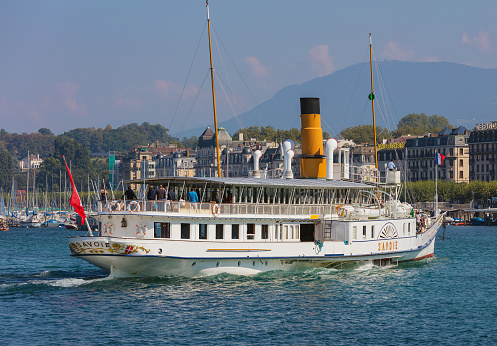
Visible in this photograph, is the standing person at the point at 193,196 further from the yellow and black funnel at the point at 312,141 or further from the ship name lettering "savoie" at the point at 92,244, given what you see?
the yellow and black funnel at the point at 312,141

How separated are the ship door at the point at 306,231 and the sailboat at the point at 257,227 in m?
0.05

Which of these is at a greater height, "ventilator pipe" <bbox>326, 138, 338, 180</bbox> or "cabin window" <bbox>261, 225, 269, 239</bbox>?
"ventilator pipe" <bbox>326, 138, 338, 180</bbox>

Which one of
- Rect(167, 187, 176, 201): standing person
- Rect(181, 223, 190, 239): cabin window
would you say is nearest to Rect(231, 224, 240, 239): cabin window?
Rect(181, 223, 190, 239): cabin window

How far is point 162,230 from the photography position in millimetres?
40312

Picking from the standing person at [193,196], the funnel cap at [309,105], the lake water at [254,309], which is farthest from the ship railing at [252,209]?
the funnel cap at [309,105]

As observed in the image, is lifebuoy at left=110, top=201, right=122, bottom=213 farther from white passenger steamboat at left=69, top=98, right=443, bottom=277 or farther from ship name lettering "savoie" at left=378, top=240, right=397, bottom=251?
ship name lettering "savoie" at left=378, top=240, right=397, bottom=251

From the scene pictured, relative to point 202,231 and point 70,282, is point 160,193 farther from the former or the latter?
point 70,282

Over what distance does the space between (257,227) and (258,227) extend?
0.20 feet

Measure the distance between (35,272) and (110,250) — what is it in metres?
12.4

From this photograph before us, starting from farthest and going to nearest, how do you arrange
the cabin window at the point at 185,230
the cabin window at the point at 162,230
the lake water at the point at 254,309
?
the cabin window at the point at 185,230, the cabin window at the point at 162,230, the lake water at the point at 254,309

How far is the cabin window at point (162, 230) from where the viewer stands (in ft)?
132

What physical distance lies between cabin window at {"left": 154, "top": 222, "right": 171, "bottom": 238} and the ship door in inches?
346

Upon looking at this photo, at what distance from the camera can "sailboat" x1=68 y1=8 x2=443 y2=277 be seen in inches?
1570

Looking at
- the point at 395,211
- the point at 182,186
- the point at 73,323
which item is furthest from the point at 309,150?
the point at 73,323
